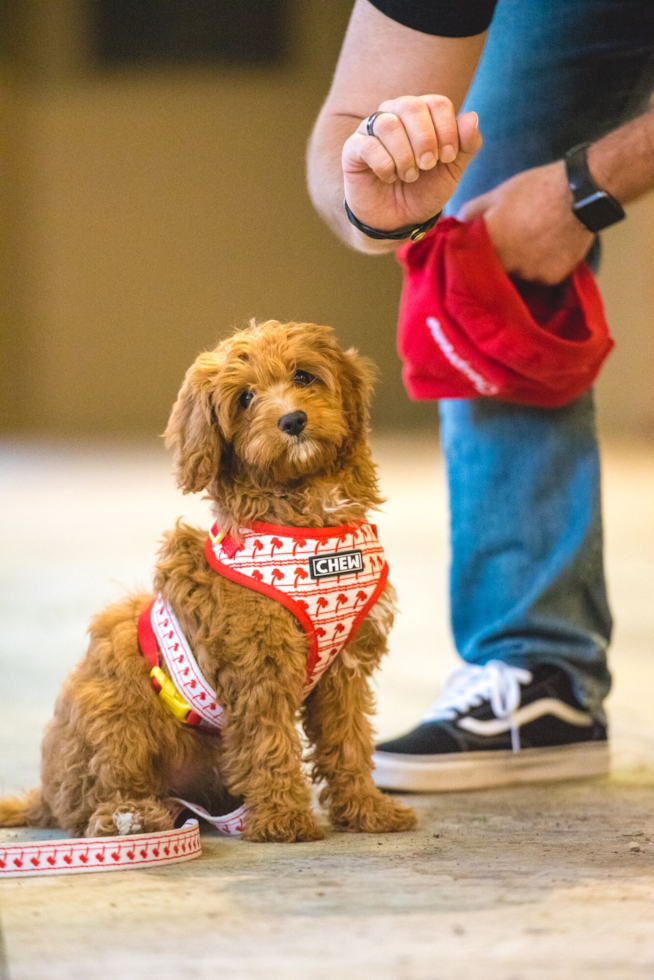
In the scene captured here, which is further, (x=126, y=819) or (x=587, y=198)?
(x=587, y=198)

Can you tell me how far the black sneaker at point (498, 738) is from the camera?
A: 1780 mm

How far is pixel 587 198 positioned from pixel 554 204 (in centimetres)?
6

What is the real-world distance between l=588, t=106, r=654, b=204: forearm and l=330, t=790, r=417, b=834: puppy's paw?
1.00 metres

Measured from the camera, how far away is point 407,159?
1323mm

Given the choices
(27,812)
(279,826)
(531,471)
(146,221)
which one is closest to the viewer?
(279,826)

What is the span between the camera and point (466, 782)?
1.80 metres

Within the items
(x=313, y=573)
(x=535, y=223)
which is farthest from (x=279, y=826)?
(x=535, y=223)

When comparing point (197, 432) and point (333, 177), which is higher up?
point (333, 177)

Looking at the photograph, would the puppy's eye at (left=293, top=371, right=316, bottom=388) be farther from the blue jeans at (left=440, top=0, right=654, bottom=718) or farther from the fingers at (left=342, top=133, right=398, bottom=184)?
the blue jeans at (left=440, top=0, right=654, bottom=718)

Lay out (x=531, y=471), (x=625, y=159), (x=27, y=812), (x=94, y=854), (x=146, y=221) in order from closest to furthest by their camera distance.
Answer: (x=94, y=854), (x=27, y=812), (x=625, y=159), (x=531, y=471), (x=146, y=221)

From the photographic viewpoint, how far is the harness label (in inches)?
53.7

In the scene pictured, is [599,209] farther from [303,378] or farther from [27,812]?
[27,812]

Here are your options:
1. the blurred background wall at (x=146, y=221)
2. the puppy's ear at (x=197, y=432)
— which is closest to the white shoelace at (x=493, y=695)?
the puppy's ear at (x=197, y=432)

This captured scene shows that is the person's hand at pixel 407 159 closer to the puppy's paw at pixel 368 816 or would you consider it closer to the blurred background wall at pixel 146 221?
the puppy's paw at pixel 368 816
